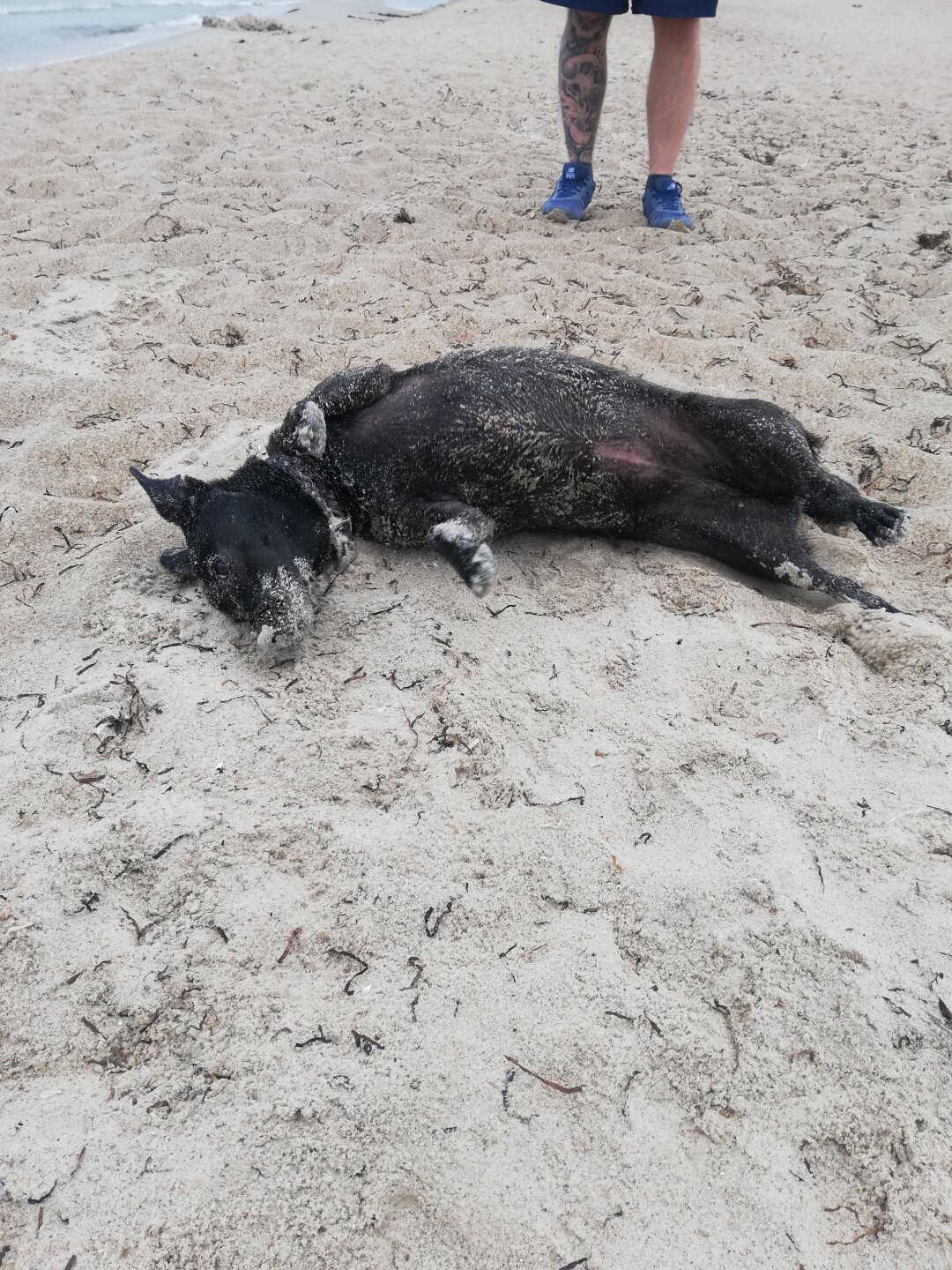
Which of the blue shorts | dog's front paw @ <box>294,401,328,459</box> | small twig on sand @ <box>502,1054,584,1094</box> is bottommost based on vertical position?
small twig on sand @ <box>502,1054,584,1094</box>

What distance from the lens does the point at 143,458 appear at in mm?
4078

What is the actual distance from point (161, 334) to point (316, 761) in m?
3.50

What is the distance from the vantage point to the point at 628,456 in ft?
12.1

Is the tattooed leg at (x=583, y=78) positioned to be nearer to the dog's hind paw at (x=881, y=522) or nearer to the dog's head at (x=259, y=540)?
the dog's hind paw at (x=881, y=522)

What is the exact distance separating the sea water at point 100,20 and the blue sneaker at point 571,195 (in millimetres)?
8548

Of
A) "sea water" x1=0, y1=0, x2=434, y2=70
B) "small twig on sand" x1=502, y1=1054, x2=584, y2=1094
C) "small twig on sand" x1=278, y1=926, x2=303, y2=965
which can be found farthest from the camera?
"sea water" x1=0, y1=0, x2=434, y2=70

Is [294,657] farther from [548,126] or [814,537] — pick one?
[548,126]

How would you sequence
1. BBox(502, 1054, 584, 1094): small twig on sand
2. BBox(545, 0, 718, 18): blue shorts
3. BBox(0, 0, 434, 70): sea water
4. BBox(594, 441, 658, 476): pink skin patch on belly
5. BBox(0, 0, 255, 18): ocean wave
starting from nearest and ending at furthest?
BBox(502, 1054, 584, 1094): small twig on sand → BBox(594, 441, 658, 476): pink skin patch on belly → BBox(545, 0, 718, 18): blue shorts → BBox(0, 0, 434, 70): sea water → BBox(0, 0, 255, 18): ocean wave

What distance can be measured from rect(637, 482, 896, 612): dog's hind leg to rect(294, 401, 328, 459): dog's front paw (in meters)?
1.40

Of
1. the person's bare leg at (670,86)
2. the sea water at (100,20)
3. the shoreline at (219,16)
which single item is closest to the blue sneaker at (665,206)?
the person's bare leg at (670,86)

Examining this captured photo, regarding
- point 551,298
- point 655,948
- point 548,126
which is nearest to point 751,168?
point 548,126

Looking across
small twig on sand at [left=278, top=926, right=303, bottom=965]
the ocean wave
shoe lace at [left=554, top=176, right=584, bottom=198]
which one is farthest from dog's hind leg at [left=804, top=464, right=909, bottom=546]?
the ocean wave

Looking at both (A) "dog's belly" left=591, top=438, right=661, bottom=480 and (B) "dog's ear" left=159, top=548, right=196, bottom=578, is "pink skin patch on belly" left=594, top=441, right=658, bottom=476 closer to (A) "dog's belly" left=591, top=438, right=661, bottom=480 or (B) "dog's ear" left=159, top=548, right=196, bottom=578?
(A) "dog's belly" left=591, top=438, right=661, bottom=480

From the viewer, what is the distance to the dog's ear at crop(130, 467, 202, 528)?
330 centimetres
